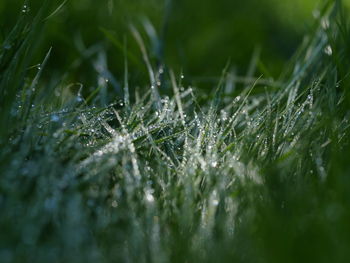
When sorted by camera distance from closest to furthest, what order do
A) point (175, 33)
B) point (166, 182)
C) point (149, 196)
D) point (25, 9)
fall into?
1. point (149, 196)
2. point (166, 182)
3. point (25, 9)
4. point (175, 33)

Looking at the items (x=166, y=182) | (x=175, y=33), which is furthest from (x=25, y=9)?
(x=175, y=33)

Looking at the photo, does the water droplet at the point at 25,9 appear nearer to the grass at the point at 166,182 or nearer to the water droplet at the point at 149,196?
the grass at the point at 166,182

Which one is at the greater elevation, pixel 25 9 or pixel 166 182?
pixel 25 9

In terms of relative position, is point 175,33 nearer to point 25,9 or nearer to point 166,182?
point 25,9

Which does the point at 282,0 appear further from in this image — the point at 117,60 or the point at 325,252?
the point at 325,252

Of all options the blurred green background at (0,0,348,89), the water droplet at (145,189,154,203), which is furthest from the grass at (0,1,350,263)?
the blurred green background at (0,0,348,89)
